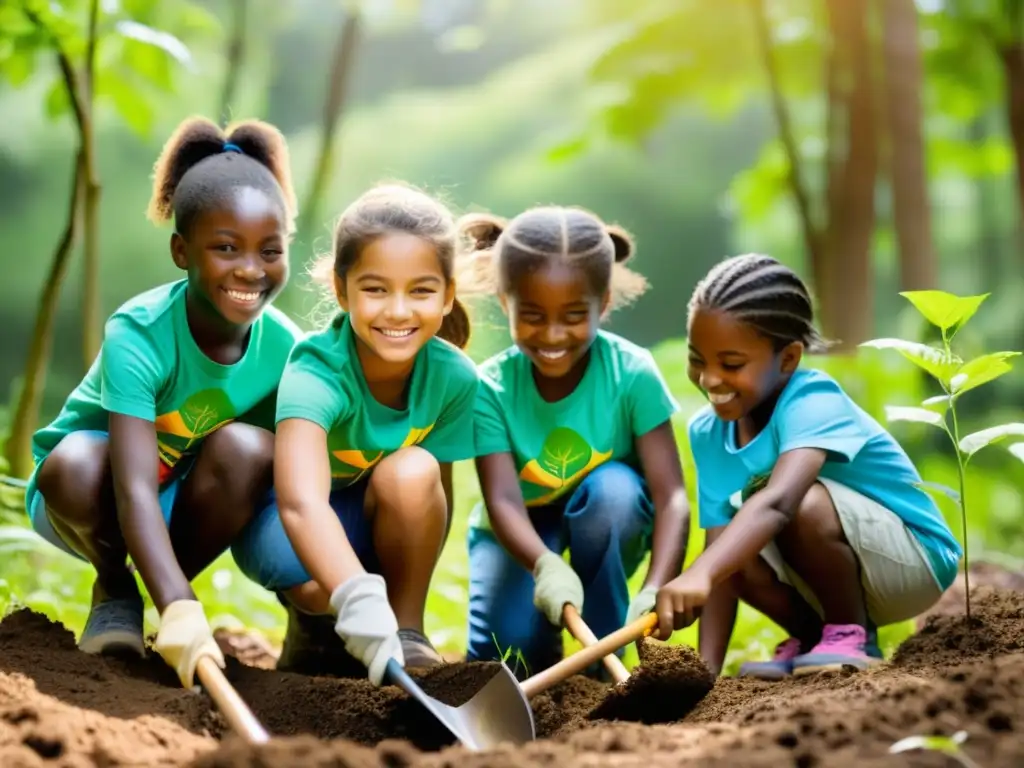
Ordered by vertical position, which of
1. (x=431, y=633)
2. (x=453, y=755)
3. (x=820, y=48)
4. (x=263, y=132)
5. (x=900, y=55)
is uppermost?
(x=820, y=48)

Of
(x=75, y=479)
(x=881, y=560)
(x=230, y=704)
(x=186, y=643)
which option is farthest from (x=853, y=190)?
(x=230, y=704)

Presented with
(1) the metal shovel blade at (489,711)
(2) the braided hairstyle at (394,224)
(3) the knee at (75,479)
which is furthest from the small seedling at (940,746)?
(3) the knee at (75,479)

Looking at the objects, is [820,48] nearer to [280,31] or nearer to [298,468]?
[280,31]

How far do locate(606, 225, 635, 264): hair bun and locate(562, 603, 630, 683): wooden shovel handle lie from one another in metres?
0.80

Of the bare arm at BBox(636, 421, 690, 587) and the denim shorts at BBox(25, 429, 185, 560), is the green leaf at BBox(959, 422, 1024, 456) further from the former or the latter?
the denim shorts at BBox(25, 429, 185, 560)

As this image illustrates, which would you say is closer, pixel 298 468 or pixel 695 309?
pixel 298 468

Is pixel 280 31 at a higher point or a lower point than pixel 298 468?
higher

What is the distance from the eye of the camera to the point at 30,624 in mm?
2018

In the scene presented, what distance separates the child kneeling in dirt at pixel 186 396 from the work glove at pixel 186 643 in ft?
0.68

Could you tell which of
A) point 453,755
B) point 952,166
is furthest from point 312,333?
point 952,166

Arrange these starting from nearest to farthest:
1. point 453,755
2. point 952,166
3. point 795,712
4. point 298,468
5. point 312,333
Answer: point 453,755 < point 795,712 < point 298,468 < point 312,333 < point 952,166

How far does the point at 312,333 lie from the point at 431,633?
1.15 m

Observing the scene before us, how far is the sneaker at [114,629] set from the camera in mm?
2029

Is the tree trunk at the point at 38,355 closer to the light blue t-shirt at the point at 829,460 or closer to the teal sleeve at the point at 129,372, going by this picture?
the teal sleeve at the point at 129,372
